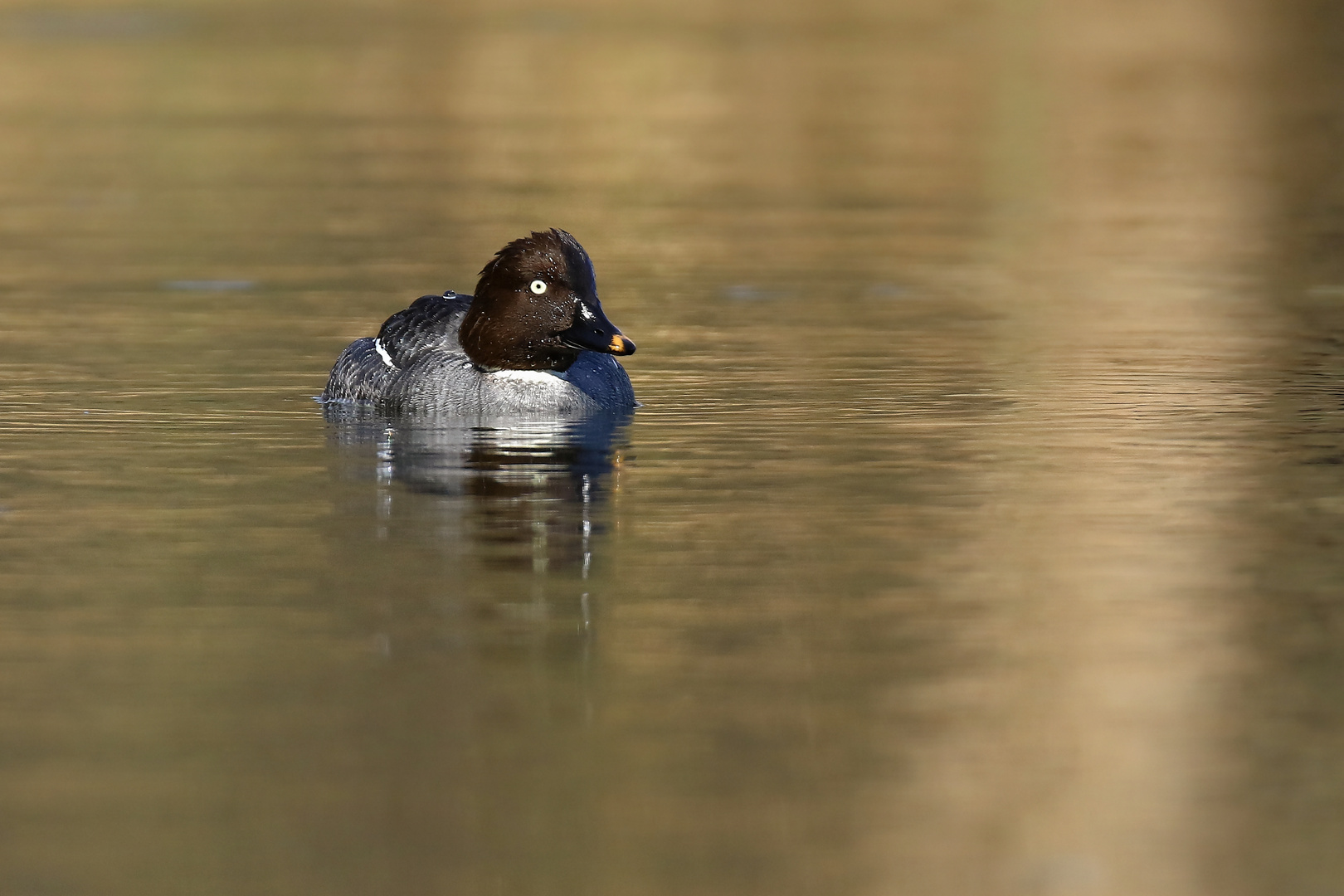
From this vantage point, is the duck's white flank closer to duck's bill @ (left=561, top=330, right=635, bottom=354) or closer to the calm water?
duck's bill @ (left=561, top=330, right=635, bottom=354)

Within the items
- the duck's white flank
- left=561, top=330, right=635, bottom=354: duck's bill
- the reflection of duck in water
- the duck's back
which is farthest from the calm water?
the duck's white flank

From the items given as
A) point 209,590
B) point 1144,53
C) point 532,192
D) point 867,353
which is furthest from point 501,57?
point 209,590

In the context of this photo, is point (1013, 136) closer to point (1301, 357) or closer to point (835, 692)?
point (1301, 357)

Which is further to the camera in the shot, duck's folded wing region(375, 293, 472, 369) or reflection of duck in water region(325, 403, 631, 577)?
duck's folded wing region(375, 293, 472, 369)

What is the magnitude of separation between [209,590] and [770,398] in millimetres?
6473

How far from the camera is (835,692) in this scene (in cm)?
887

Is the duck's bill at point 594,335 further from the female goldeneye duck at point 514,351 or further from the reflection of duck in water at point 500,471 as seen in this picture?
the reflection of duck in water at point 500,471

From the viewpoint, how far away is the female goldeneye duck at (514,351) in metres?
15.5

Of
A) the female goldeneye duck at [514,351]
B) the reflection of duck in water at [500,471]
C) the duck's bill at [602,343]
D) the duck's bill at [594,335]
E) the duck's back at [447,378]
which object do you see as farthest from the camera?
the duck's back at [447,378]

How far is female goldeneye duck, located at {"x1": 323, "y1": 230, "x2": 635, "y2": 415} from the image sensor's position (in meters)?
15.5

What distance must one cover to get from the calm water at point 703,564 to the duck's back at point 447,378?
395mm

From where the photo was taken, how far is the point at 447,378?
15938 millimetres

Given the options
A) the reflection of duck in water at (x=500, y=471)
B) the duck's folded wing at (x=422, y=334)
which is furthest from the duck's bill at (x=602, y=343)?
the duck's folded wing at (x=422, y=334)

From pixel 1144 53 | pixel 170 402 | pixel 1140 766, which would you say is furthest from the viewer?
pixel 1144 53
